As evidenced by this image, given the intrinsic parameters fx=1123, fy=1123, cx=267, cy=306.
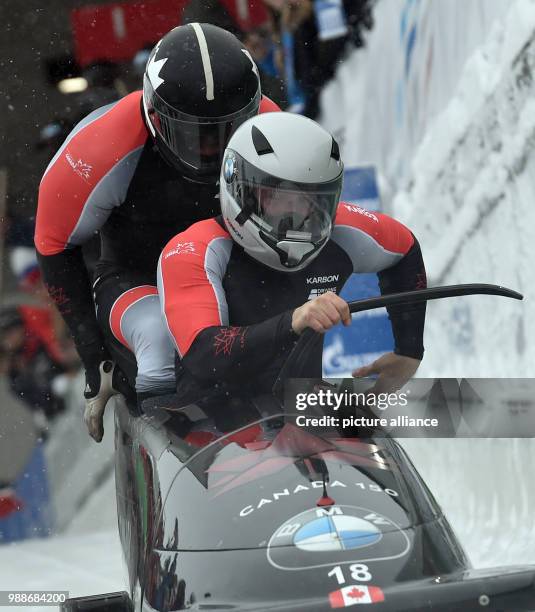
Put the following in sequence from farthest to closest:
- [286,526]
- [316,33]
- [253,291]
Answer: [316,33] → [253,291] → [286,526]

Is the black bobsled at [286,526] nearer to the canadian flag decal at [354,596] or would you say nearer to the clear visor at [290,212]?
the canadian flag decal at [354,596]

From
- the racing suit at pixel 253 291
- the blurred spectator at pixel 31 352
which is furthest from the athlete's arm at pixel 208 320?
the blurred spectator at pixel 31 352

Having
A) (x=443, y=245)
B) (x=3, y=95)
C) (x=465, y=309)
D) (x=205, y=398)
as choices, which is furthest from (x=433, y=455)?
(x=3, y=95)

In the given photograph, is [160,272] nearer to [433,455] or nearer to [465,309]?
[433,455]

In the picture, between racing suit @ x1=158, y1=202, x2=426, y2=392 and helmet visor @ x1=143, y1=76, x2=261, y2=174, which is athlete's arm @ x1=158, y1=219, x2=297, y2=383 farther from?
helmet visor @ x1=143, y1=76, x2=261, y2=174

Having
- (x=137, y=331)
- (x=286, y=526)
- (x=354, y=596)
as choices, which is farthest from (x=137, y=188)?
(x=354, y=596)

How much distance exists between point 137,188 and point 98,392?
68 cm

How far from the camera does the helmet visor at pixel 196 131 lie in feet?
11.0

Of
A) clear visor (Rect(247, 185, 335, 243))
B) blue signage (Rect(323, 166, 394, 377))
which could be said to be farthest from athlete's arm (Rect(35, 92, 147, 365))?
blue signage (Rect(323, 166, 394, 377))

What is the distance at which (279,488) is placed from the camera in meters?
2.32

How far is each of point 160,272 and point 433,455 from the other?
202 cm

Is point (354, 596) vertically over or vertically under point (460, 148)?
over

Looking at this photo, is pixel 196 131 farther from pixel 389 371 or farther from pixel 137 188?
pixel 389 371

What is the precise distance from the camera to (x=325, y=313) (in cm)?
247
